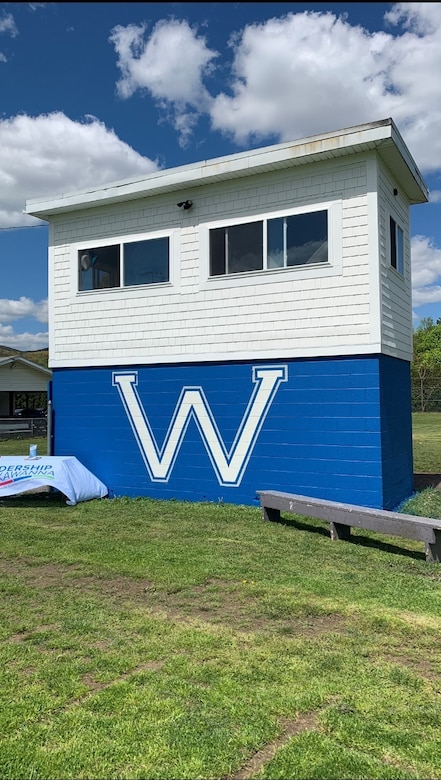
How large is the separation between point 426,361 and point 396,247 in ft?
197

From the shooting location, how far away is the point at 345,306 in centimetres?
885

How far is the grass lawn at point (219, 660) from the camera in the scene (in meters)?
2.80

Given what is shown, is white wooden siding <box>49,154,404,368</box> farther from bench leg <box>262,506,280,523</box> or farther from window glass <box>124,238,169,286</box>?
bench leg <box>262,506,280,523</box>

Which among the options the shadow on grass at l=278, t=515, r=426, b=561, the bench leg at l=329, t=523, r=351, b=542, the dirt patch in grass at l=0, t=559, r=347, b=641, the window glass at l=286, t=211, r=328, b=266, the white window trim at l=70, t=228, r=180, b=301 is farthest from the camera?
the white window trim at l=70, t=228, r=180, b=301

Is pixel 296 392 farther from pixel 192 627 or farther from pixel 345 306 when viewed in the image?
pixel 192 627

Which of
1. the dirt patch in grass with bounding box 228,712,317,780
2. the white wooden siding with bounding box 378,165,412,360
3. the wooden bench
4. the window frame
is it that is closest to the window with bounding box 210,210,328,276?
the white wooden siding with bounding box 378,165,412,360

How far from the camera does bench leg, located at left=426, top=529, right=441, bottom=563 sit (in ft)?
20.4

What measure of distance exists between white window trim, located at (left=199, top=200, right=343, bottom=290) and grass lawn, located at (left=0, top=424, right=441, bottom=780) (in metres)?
4.20

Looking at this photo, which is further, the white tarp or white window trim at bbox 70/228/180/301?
white window trim at bbox 70/228/180/301

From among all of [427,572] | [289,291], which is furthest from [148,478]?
[427,572]

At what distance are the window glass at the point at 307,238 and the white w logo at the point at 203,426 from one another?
1770 mm

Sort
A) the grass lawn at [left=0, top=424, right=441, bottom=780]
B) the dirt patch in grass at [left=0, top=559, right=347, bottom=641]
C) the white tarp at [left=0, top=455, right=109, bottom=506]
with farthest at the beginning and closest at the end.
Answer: the white tarp at [left=0, top=455, right=109, bottom=506] < the dirt patch in grass at [left=0, top=559, right=347, bottom=641] < the grass lawn at [left=0, top=424, right=441, bottom=780]

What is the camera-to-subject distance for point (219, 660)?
3865 mm

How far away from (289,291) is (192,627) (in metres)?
6.05
